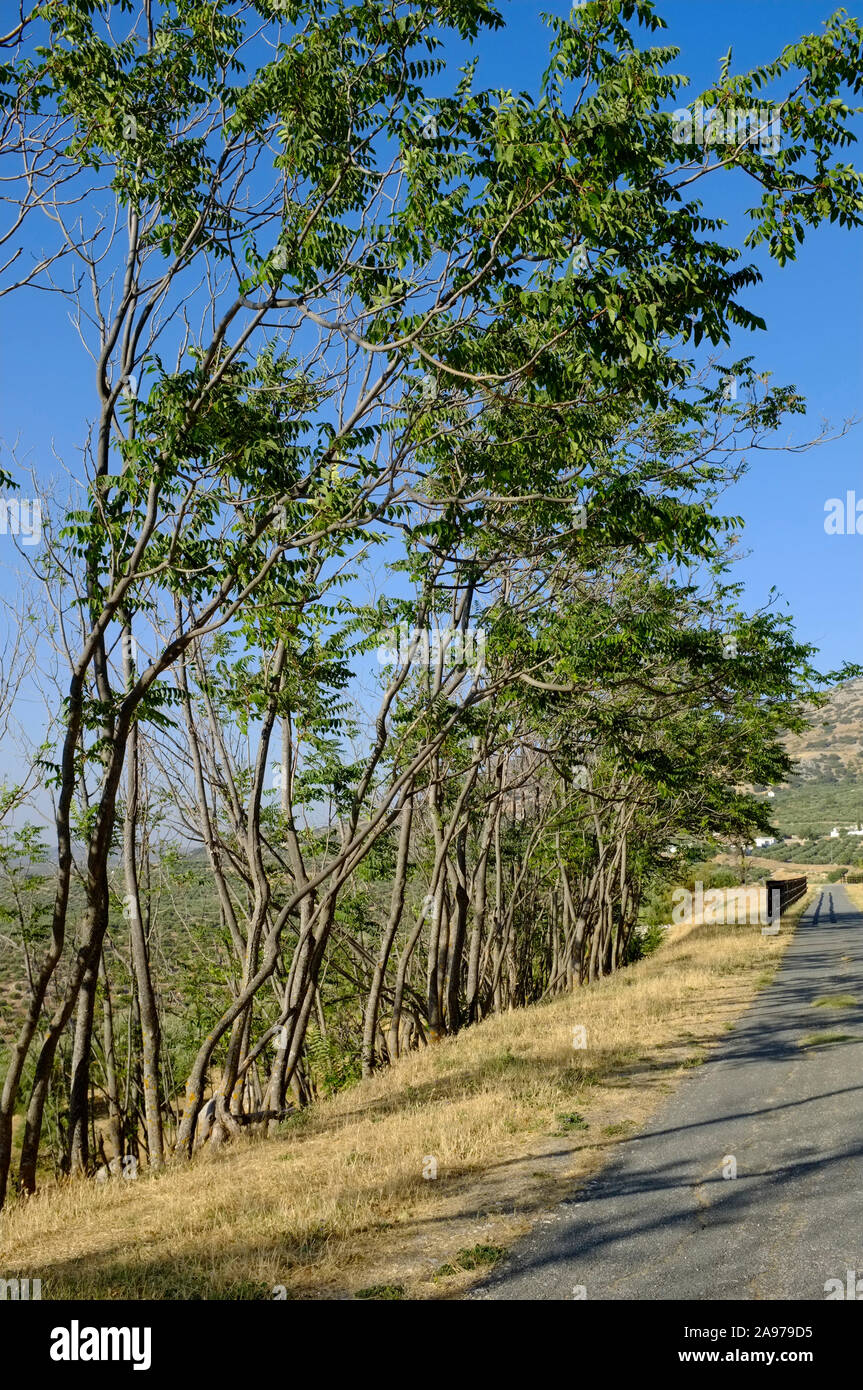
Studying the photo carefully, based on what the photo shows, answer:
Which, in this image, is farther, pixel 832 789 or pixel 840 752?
pixel 840 752

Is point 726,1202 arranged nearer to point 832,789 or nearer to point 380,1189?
point 380,1189

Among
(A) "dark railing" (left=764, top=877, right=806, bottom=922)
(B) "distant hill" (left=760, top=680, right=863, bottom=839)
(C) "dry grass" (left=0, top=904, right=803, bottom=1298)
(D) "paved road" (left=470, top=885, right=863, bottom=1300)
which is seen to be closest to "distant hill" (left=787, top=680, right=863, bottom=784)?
(B) "distant hill" (left=760, top=680, right=863, bottom=839)

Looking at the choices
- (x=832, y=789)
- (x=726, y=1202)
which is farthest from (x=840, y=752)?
(x=726, y=1202)

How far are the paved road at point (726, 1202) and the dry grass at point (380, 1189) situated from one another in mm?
336

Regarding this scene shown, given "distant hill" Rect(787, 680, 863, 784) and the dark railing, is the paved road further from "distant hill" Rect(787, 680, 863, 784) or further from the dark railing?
"distant hill" Rect(787, 680, 863, 784)

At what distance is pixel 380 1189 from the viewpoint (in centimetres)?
720

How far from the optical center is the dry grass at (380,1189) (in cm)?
571

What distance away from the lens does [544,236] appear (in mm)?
Answer: 6742

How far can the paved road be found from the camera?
507 cm

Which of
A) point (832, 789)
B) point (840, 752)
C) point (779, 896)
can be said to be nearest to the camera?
point (779, 896)

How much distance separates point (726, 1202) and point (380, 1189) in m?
2.53
